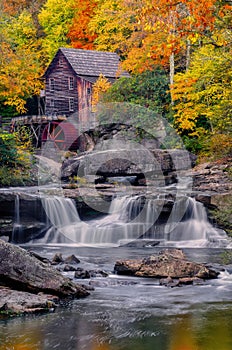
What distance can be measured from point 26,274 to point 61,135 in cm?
3225

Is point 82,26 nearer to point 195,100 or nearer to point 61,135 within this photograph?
point 61,135

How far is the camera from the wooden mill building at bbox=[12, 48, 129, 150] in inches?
1522

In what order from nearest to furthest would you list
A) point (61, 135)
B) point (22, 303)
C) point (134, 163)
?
1. point (22, 303)
2. point (134, 163)
3. point (61, 135)

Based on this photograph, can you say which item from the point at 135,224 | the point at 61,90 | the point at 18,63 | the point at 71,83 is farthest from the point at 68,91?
the point at 135,224

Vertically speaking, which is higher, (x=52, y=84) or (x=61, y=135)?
(x=52, y=84)

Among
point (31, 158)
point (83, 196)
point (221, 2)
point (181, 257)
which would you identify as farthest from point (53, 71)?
point (221, 2)

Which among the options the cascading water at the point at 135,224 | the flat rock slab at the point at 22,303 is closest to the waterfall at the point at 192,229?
the cascading water at the point at 135,224

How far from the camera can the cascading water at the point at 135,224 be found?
64.0 ft

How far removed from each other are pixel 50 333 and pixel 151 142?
2283 cm

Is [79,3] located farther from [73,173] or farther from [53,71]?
[73,173]

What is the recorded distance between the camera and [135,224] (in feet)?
66.7

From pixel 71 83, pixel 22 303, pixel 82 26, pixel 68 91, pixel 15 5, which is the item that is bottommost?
pixel 22 303

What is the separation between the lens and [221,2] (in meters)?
9.43

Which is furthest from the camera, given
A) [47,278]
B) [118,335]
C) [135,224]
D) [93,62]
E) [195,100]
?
[93,62]
